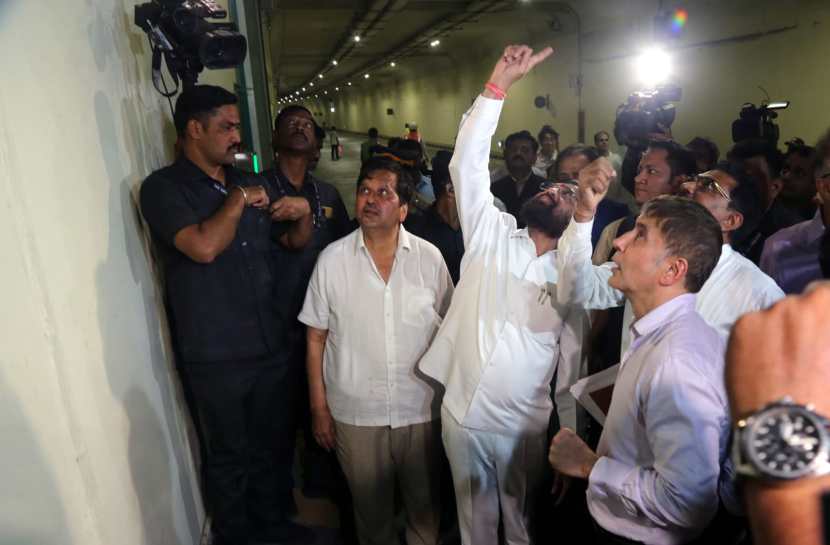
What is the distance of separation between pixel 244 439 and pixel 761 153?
147 inches

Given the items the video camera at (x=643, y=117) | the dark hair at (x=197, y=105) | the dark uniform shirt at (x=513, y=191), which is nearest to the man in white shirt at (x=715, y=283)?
the dark hair at (x=197, y=105)

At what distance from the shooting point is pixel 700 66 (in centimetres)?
826

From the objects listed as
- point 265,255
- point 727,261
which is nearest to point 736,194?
point 727,261

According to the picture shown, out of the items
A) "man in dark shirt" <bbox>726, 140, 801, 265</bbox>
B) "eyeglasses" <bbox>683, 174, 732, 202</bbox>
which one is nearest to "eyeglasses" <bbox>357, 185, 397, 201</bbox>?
"eyeglasses" <bbox>683, 174, 732, 202</bbox>

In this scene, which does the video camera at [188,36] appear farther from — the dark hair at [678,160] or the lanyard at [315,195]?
the dark hair at [678,160]

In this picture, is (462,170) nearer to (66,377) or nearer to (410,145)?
(66,377)

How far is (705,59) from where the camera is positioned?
8141 millimetres

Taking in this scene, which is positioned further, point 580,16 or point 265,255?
point 580,16

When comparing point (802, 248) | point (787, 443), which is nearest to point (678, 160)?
point (802, 248)

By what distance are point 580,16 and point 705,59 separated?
4025mm

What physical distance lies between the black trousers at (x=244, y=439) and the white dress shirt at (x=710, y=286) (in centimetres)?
139

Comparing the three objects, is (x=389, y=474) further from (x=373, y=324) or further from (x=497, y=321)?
(x=497, y=321)

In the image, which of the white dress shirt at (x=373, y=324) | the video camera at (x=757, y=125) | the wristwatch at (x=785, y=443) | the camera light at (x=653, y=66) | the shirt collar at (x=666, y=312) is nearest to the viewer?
the wristwatch at (x=785, y=443)

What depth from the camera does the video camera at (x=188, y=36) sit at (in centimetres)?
210
